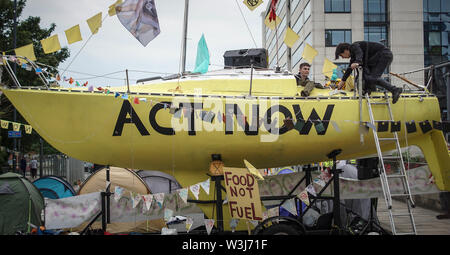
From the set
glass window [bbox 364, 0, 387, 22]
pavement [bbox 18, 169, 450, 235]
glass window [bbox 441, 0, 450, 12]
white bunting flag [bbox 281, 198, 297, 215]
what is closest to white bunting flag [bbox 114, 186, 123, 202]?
pavement [bbox 18, 169, 450, 235]

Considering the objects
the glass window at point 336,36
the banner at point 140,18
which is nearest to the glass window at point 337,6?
the glass window at point 336,36

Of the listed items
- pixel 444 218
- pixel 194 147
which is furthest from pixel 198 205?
pixel 444 218

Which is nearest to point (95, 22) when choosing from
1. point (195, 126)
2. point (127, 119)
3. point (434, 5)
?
point (127, 119)

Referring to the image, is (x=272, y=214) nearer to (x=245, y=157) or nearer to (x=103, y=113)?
(x=245, y=157)

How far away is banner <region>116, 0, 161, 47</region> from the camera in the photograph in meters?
5.42

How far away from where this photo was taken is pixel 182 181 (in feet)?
19.3

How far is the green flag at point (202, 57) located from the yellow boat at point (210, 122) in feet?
0.51

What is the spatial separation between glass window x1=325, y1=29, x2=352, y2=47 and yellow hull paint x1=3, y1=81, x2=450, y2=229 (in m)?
18.3

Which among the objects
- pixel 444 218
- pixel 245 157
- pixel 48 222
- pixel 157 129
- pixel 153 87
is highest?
pixel 153 87

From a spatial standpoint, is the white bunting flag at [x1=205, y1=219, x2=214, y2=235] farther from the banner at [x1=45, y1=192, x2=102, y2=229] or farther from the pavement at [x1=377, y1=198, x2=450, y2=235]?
the pavement at [x1=377, y1=198, x2=450, y2=235]

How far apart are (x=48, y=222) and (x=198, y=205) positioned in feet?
7.50

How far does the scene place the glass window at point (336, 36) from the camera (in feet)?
74.6

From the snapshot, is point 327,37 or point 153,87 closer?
point 153,87

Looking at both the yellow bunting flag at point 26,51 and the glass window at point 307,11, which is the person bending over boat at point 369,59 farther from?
the glass window at point 307,11
